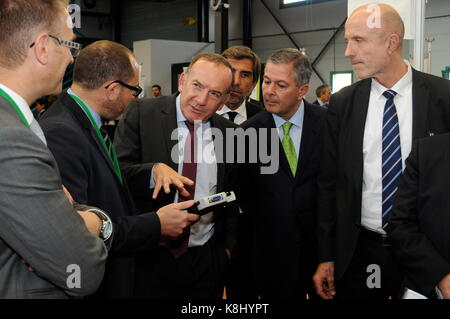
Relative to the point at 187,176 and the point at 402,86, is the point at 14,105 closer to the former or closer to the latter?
the point at 187,176

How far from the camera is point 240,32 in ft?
47.1

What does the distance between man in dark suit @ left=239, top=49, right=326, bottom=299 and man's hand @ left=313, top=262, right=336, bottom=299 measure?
193mm

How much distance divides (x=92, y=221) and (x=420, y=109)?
1.46m

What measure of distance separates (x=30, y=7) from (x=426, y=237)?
1.43 metres

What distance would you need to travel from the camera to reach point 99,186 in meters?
1.72

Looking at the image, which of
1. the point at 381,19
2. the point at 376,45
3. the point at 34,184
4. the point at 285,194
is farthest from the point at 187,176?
the point at 34,184

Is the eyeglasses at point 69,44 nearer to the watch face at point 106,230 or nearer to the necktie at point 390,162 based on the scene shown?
the watch face at point 106,230

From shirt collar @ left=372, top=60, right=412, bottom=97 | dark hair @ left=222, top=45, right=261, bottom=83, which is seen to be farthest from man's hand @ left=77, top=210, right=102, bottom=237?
dark hair @ left=222, top=45, right=261, bottom=83

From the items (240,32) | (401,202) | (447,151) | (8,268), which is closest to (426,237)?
(401,202)

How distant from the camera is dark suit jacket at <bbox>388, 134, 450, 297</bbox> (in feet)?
5.00

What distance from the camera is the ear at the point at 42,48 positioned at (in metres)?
1.21

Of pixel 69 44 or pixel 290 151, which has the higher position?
pixel 69 44

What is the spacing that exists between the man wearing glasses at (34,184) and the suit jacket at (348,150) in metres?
1.24
